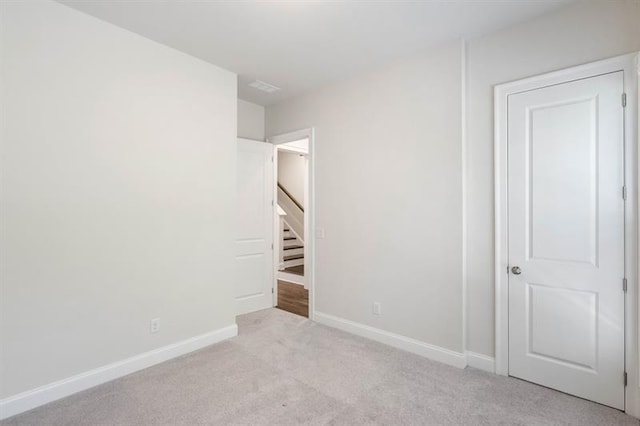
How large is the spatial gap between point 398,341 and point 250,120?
10.8 feet

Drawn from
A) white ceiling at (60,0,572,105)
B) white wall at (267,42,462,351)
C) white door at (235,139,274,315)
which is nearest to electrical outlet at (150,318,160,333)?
white door at (235,139,274,315)

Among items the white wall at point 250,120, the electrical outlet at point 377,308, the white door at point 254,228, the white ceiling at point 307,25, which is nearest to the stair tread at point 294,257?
the white door at point 254,228

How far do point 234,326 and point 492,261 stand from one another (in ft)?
8.45

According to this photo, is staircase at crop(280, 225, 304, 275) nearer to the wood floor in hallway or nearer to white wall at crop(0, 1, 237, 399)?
the wood floor in hallway

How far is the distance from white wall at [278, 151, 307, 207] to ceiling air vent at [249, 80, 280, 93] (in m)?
3.96

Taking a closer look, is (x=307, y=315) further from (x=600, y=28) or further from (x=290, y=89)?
(x=600, y=28)

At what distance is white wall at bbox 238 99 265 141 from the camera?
14.1 ft

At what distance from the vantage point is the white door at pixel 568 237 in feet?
7.12

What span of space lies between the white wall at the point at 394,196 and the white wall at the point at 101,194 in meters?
1.18

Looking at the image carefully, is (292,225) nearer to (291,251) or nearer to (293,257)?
(291,251)

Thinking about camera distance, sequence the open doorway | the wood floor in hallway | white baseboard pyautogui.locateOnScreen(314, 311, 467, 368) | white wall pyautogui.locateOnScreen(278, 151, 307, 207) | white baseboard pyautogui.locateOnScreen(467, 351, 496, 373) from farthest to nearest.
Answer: white wall pyautogui.locateOnScreen(278, 151, 307, 207) < the open doorway < the wood floor in hallway < white baseboard pyautogui.locateOnScreen(314, 311, 467, 368) < white baseboard pyautogui.locateOnScreen(467, 351, 496, 373)

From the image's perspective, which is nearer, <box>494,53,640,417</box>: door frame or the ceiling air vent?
<box>494,53,640,417</box>: door frame

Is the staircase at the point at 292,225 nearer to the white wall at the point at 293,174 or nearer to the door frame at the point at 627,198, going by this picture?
the white wall at the point at 293,174

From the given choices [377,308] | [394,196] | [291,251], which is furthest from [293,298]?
[394,196]
